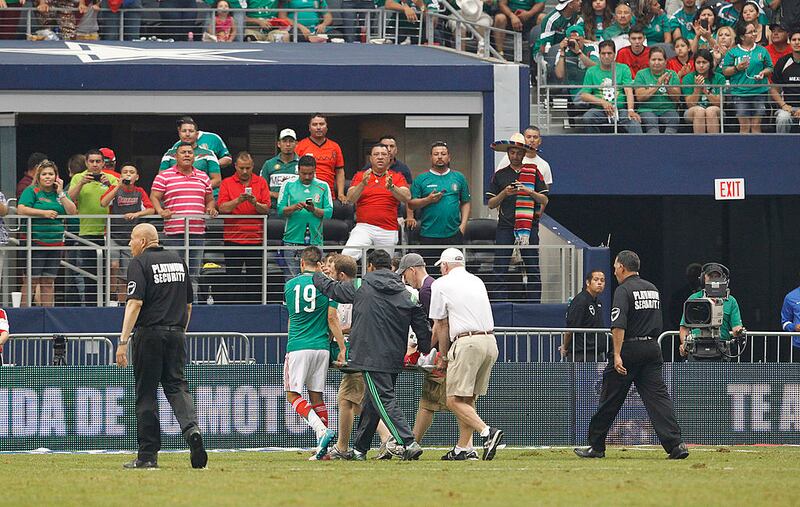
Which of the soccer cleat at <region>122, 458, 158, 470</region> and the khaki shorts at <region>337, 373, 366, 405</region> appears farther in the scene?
the khaki shorts at <region>337, 373, 366, 405</region>

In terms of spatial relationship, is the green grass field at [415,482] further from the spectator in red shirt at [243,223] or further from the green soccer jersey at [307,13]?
the green soccer jersey at [307,13]

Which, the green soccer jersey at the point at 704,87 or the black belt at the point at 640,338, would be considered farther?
the green soccer jersey at the point at 704,87

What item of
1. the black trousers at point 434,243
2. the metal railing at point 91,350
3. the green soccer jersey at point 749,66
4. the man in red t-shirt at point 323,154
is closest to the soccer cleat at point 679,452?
the metal railing at point 91,350

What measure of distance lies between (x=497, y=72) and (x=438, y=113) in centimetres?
101

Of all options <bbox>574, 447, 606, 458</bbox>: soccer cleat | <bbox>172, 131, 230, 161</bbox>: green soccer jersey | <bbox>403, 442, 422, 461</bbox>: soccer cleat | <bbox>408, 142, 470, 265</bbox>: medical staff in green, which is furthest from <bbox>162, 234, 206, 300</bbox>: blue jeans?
<bbox>574, 447, 606, 458</bbox>: soccer cleat

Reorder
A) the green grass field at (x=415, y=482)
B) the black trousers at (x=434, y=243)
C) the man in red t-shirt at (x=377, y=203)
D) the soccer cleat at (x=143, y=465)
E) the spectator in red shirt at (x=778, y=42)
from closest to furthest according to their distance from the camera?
1. the green grass field at (x=415, y=482)
2. the soccer cleat at (x=143, y=465)
3. the man in red t-shirt at (x=377, y=203)
4. the black trousers at (x=434, y=243)
5. the spectator in red shirt at (x=778, y=42)

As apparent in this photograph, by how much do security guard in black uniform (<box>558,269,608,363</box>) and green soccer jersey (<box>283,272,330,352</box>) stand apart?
3460mm

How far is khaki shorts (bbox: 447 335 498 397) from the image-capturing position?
13203 mm

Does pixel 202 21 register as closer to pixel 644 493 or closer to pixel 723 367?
pixel 723 367

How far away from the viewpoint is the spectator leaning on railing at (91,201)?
60.8 ft

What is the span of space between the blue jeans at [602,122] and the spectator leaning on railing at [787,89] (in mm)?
2042

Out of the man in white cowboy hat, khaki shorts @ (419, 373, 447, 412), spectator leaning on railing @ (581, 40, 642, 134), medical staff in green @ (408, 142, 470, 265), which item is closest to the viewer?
khaki shorts @ (419, 373, 447, 412)

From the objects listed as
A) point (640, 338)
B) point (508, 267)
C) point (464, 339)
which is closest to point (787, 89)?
point (508, 267)

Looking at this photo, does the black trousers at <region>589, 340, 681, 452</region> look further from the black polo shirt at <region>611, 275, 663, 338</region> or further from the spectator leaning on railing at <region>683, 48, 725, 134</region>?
the spectator leaning on railing at <region>683, 48, 725, 134</region>
